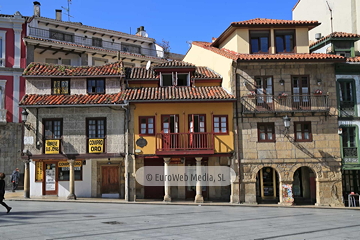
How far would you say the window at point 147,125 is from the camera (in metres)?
24.3

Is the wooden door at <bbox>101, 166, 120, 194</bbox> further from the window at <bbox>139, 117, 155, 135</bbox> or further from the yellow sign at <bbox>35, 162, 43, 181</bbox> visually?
the yellow sign at <bbox>35, 162, 43, 181</bbox>

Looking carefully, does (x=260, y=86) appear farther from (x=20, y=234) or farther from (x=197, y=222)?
(x=20, y=234)

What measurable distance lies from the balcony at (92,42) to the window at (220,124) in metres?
17.1

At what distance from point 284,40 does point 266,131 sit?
622cm

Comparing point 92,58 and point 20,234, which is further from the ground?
point 92,58

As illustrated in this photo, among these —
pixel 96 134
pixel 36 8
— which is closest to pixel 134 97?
pixel 96 134

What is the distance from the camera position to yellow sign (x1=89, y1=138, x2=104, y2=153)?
78.5ft

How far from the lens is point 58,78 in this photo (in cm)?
2517

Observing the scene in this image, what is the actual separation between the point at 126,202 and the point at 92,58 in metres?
17.3

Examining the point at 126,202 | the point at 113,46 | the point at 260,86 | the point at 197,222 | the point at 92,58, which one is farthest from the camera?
the point at 113,46

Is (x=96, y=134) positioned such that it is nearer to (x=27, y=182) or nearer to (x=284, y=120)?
(x=27, y=182)

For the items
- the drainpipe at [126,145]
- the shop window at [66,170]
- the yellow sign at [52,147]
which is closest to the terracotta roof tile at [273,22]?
the drainpipe at [126,145]

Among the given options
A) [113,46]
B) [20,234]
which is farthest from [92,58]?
[20,234]

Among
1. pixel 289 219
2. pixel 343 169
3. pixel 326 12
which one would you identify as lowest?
pixel 289 219
